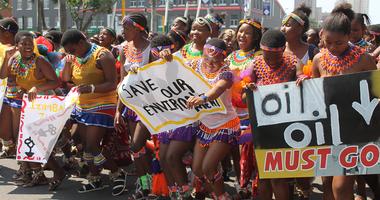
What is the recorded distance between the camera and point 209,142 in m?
4.50

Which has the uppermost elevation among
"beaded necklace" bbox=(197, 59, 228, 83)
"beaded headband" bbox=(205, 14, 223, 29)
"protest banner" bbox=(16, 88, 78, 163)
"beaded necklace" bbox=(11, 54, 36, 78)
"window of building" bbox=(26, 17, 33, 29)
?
"beaded headband" bbox=(205, 14, 223, 29)

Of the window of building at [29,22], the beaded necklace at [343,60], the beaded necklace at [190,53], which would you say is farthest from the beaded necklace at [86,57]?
the window of building at [29,22]

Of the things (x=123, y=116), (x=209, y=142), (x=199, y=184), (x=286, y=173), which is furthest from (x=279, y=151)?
(x=123, y=116)

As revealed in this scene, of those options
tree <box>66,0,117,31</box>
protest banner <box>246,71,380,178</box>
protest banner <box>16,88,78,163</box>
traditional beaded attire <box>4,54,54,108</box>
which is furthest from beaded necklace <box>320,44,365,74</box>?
tree <box>66,0,117,31</box>

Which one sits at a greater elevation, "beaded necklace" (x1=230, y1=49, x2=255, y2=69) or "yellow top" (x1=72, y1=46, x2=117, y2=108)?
"beaded necklace" (x1=230, y1=49, x2=255, y2=69)

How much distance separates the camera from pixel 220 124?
4.51 meters

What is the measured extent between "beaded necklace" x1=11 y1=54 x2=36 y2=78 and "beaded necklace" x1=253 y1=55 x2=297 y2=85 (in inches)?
110

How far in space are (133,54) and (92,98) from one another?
2.29 ft

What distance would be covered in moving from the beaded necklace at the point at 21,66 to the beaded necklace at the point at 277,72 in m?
2.80

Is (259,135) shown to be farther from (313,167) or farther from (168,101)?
(168,101)

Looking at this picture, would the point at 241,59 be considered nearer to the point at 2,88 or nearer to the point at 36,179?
the point at 36,179

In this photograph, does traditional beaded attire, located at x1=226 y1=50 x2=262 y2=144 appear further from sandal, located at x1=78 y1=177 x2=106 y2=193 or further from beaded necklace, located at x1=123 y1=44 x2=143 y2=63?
sandal, located at x1=78 y1=177 x2=106 y2=193

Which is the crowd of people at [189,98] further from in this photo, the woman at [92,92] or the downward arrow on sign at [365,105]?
the downward arrow on sign at [365,105]

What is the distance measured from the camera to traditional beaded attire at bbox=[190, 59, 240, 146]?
4.47m
